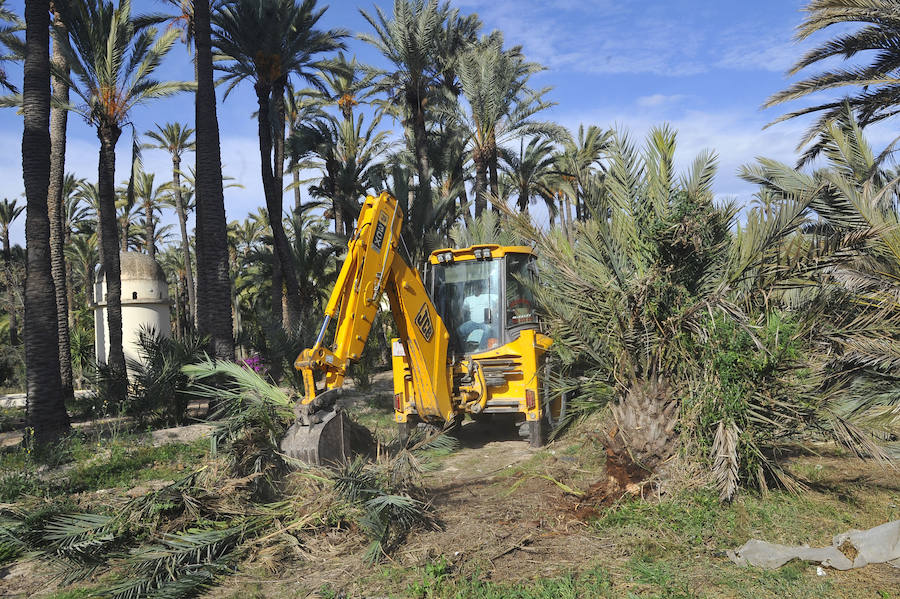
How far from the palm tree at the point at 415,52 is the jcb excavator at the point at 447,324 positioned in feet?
37.5

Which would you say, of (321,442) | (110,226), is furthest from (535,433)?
(110,226)

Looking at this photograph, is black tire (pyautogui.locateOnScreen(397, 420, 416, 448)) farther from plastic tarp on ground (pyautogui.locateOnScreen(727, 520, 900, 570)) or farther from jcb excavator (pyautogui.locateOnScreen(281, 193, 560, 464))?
plastic tarp on ground (pyautogui.locateOnScreen(727, 520, 900, 570))

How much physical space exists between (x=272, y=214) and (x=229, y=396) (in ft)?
41.6

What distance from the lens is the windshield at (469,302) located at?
9594mm

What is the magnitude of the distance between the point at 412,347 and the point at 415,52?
15559 millimetres

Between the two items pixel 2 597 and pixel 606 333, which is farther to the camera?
pixel 606 333

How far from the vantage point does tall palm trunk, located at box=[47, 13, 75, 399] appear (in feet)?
52.1

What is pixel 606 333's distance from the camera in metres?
6.69


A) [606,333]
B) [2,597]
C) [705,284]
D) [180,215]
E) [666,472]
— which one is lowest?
[2,597]

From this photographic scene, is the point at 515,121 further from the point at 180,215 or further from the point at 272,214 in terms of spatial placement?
the point at 180,215

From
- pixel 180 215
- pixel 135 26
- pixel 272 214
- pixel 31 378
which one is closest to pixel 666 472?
pixel 31 378

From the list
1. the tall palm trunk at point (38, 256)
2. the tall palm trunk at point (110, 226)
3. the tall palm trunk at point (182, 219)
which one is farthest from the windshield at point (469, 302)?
the tall palm trunk at point (182, 219)

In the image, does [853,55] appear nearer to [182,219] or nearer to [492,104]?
[492,104]

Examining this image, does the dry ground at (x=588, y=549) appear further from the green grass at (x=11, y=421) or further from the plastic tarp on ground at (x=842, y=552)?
the green grass at (x=11, y=421)
